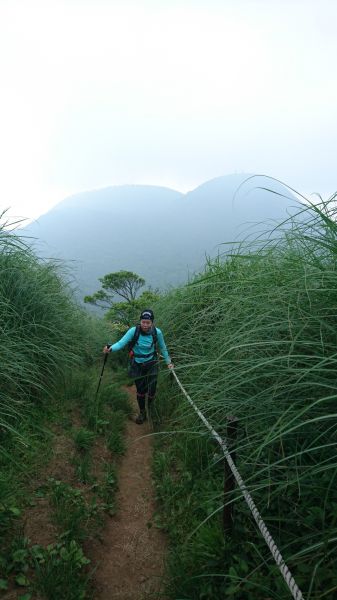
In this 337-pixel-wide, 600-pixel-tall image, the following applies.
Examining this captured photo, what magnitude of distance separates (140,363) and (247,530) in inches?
131

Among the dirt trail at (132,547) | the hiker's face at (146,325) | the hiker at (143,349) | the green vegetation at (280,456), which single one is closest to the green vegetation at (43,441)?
the dirt trail at (132,547)

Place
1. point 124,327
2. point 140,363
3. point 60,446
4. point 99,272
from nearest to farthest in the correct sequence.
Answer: point 60,446 → point 140,363 → point 124,327 → point 99,272

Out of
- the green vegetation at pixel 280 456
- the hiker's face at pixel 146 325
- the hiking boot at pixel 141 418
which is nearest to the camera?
the green vegetation at pixel 280 456

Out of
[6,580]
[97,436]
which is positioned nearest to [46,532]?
[6,580]

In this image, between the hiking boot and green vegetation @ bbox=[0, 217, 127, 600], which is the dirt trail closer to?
green vegetation @ bbox=[0, 217, 127, 600]

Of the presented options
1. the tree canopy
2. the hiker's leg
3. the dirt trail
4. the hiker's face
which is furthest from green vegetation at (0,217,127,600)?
the tree canopy

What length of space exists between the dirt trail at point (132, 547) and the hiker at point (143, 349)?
1312mm

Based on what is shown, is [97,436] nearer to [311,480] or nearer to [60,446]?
[60,446]

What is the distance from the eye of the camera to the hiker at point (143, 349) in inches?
203

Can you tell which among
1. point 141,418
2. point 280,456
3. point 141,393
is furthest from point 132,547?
point 141,393

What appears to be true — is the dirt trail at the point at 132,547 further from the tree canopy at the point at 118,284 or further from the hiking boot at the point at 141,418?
the tree canopy at the point at 118,284

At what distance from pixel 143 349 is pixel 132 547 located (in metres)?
2.70

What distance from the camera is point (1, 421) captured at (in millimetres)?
3293

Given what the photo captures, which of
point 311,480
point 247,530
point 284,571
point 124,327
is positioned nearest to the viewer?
point 284,571
